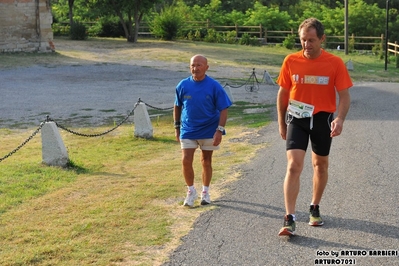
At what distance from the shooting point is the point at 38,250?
6246 millimetres

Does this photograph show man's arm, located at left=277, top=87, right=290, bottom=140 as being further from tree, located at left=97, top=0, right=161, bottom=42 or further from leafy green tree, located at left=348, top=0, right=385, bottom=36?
leafy green tree, located at left=348, top=0, right=385, bottom=36

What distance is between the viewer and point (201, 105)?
7457mm

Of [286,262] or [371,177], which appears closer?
[286,262]

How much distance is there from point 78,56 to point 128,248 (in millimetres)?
31259

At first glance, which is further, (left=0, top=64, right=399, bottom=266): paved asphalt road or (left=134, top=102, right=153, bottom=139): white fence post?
(left=134, top=102, right=153, bottom=139): white fence post

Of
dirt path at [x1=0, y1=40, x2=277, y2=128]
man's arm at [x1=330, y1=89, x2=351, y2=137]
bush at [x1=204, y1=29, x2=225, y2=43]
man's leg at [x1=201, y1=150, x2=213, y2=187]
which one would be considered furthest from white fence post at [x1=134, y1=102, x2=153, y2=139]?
bush at [x1=204, y1=29, x2=225, y2=43]

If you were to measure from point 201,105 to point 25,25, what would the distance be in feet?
98.6

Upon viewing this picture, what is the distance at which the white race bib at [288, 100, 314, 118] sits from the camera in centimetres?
629

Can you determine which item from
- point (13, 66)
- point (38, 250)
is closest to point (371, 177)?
point (38, 250)

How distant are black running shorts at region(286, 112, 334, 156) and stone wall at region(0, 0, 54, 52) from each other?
30.9m

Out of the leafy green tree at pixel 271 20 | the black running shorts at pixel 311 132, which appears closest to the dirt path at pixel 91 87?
the black running shorts at pixel 311 132

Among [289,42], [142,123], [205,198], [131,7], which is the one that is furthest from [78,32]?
[205,198]

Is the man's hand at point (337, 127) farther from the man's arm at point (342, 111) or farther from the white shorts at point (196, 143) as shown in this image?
the white shorts at point (196, 143)

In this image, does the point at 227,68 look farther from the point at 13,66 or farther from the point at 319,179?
the point at 319,179
